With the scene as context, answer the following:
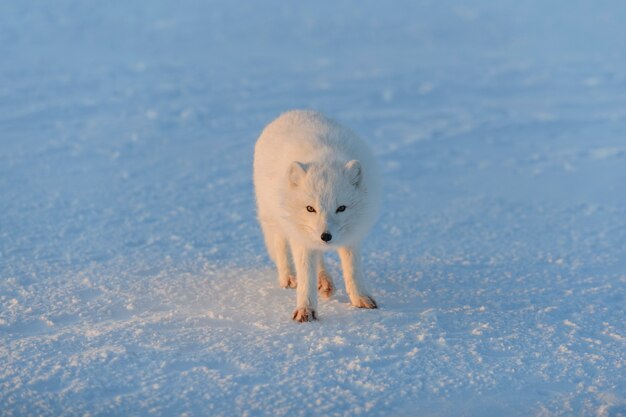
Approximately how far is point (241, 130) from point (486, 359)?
209 inches

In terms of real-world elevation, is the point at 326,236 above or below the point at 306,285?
above

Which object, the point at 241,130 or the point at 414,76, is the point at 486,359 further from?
the point at 414,76

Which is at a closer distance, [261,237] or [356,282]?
[356,282]

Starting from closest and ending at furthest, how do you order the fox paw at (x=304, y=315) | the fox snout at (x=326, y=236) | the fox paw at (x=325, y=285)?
the fox snout at (x=326, y=236) < the fox paw at (x=304, y=315) < the fox paw at (x=325, y=285)

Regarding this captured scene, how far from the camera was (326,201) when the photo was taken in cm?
370

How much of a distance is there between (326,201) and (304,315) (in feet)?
2.07

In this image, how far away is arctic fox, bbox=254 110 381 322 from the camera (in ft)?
12.2

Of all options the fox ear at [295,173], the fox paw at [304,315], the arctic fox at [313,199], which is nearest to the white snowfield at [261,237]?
the fox paw at [304,315]

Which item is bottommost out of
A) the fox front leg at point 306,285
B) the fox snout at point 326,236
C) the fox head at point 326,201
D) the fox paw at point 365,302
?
the fox paw at point 365,302

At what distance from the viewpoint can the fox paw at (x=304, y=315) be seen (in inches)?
157

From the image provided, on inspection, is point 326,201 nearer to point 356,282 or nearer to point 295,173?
point 295,173

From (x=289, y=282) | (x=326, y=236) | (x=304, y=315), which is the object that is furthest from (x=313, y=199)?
(x=289, y=282)

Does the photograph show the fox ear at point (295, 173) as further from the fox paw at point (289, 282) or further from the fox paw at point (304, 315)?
the fox paw at point (289, 282)

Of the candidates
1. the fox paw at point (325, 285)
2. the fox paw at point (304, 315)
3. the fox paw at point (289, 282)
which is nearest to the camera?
the fox paw at point (304, 315)
